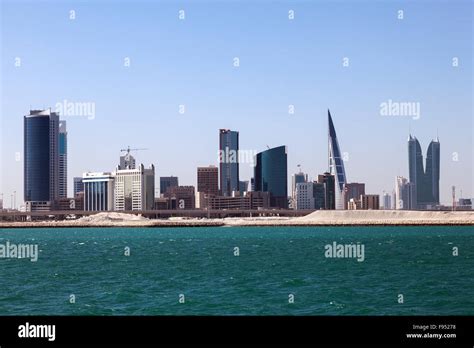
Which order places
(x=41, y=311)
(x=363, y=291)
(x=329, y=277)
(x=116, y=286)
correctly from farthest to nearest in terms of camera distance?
(x=329, y=277) → (x=116, y=286) → (x=363, y=291) → (x=41, y=311)

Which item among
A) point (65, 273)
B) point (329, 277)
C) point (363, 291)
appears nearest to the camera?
point (363, 291)

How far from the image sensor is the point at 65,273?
5181cm

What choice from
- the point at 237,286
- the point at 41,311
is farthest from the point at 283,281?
the point at 41,311
